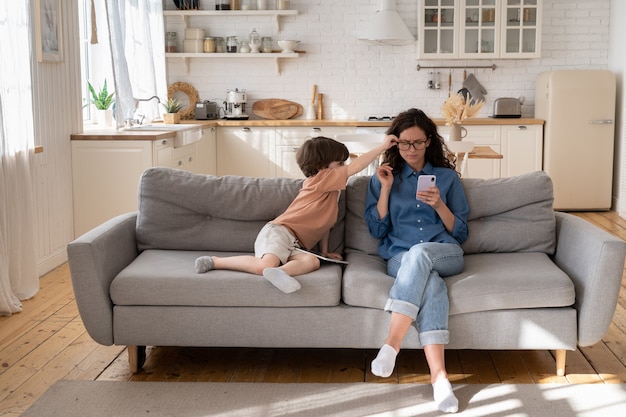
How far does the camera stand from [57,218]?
559cm

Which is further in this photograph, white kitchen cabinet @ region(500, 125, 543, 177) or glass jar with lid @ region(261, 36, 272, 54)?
glass jar with lid @ region(261, 36, 272, 54)

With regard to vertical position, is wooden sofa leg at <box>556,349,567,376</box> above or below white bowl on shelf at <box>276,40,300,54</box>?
below

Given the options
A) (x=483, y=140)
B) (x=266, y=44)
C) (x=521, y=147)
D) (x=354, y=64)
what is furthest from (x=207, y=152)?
(x=521, y=147)

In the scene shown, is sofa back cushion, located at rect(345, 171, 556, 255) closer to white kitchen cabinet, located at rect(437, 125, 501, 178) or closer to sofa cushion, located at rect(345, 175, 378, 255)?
sofa cushion, located at rect(345, 175, 378, 255)

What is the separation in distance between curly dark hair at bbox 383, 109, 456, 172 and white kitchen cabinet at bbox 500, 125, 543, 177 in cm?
435

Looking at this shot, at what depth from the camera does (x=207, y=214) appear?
3934mm

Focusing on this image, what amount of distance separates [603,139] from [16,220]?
5379 millimetres

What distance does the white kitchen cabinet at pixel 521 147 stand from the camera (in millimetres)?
7977

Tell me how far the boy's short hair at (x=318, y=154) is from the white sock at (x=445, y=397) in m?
1.13

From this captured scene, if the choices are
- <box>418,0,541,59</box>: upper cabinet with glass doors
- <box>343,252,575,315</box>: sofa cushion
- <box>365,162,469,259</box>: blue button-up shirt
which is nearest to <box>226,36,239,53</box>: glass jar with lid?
<box>418,0,541,59</box>: upper cabinet with glass doors

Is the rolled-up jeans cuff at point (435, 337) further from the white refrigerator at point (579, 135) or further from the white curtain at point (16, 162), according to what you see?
the white refrigerator at point (579, 135)

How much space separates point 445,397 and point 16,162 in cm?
282

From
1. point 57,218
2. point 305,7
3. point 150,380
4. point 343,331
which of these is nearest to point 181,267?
point 150,380

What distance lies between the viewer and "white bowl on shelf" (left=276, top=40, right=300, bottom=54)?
325 inches
